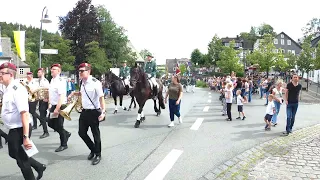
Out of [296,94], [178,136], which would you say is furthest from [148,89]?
[296,94]

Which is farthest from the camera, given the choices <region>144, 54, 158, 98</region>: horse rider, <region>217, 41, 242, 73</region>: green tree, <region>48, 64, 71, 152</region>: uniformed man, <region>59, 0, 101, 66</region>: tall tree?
<region>217, 41, 242, 73</region>: green tree

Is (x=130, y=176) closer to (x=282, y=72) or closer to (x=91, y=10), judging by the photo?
(x=91, y=10)

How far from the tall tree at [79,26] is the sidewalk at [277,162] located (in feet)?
111

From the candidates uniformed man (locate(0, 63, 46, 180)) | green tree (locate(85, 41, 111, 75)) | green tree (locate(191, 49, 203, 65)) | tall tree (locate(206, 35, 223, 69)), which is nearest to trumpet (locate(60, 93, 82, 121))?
uniformed man (locate(0, 63, 46, 180))

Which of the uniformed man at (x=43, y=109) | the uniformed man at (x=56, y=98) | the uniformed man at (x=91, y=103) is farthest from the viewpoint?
the uniformed man at (x=43, y=109)

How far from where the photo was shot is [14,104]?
4383mm

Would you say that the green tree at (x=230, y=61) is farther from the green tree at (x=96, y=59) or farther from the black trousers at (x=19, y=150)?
the black trousers at (x=19, y=150)

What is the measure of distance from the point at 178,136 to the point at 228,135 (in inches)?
61.5

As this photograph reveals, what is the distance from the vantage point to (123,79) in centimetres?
1535

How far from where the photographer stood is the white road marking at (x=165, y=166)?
5.50m

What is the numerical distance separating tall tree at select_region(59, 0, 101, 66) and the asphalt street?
A: 2960 cm

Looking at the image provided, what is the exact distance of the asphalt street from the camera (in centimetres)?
564

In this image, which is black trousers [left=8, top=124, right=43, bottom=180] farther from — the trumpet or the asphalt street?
the trumpet

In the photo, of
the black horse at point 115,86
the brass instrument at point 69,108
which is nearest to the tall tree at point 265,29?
the black horse at point 115,86
